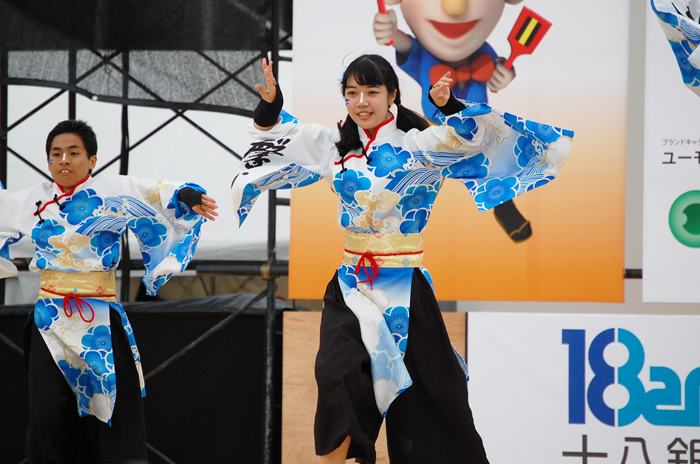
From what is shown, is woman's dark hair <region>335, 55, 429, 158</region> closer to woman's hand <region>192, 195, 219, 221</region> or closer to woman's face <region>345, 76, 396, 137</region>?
woman's face <region>345, 76, 396, 137</region>

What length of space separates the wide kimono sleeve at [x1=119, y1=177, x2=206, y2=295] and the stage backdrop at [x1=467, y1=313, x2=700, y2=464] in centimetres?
138

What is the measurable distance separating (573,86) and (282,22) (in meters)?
1.44

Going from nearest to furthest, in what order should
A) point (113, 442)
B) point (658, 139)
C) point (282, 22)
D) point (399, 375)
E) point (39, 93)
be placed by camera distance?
point (399, 375), point (113, 442), point (658, 139), point (282, 22), point (39, 93)

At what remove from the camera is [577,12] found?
3.28m

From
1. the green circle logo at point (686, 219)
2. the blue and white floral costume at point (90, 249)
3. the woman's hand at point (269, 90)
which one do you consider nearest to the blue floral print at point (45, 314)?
the blue and white floral costume at point (90, 249)

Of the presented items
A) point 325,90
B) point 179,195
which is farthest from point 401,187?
point 325,90

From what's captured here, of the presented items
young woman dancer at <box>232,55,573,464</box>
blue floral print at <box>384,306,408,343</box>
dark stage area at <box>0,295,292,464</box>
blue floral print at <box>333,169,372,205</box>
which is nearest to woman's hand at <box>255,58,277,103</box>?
young woman dancer at <box>232,55,573,464</box>

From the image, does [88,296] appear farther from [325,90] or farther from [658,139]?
[658,139]

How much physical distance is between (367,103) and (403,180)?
28 centimetres

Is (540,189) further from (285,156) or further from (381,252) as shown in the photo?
(285,156)

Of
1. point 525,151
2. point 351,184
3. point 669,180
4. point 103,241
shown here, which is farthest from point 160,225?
point 669,180

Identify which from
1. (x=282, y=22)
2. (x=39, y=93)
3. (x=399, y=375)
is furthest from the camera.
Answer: (x=39, y=93)

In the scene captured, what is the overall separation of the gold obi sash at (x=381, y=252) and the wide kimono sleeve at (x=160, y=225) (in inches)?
32.9

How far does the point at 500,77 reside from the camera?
3318 millimetres
